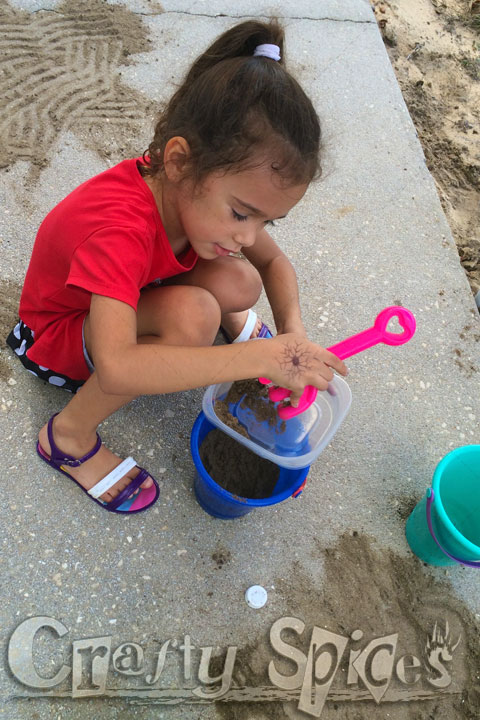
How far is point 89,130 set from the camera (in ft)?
6.64

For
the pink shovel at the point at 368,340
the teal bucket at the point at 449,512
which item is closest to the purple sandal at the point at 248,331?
the pink shovel at the point at 368,340

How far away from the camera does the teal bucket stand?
4.25 feet

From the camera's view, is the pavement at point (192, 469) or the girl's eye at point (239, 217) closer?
the girl's eye at point (239, 217)

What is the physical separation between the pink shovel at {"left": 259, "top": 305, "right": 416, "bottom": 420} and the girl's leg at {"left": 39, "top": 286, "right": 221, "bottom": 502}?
22cm

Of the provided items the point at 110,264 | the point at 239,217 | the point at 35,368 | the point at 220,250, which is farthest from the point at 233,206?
the point at 35,368

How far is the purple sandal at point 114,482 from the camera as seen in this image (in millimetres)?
1346

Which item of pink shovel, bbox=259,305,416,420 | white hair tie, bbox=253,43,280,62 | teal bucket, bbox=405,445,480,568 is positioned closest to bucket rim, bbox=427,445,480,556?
teal bucket, bbox=405,445,480,568

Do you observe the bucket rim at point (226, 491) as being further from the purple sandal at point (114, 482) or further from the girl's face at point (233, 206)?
the girl's face at point (233, 206)

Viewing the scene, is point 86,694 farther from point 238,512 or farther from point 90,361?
point 90,361

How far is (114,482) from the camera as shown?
4.45 feet

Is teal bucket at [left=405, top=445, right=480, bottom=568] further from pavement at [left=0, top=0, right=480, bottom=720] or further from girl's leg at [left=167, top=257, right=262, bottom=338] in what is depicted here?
girl's leg at [left=167, top=257, right=262, bottom=338]

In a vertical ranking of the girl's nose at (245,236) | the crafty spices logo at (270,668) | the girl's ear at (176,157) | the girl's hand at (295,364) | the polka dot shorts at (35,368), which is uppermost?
the girl's ear at (176,157)

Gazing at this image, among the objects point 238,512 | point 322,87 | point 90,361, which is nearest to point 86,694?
point 238,512

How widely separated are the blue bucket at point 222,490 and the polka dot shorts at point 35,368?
36 cm
